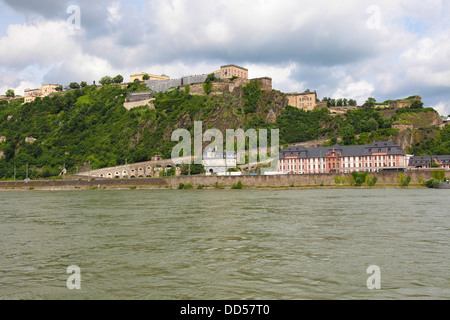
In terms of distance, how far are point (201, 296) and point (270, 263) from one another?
11.4 ft

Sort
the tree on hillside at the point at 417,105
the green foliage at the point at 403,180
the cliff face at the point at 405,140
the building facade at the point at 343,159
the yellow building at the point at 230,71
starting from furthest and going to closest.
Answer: the yellow building at the point at 230,71, the tree on hillside at the point at 417,105, the cliff face at the point at 405,140, the building facade at the point at 343,159, the green foliage at the point at 403,180

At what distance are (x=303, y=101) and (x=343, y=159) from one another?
30706mm

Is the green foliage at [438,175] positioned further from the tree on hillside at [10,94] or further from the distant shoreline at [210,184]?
the tree on hillside at [10,94]

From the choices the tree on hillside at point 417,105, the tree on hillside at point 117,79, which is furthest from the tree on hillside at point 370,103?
the tree on hillside at point 117,79

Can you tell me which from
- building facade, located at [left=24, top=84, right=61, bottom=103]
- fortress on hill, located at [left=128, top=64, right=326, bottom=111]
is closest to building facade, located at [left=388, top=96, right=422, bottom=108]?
fortress on hill, located at [left=128, top=64, right=326, bottom=111]

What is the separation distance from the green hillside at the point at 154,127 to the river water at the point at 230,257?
63.5 meters

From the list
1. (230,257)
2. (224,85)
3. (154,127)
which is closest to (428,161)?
(224,85)

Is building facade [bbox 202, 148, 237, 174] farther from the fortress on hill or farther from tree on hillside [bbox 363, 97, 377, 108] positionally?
tree on hillside [bbox 363, 97, 377, 108]

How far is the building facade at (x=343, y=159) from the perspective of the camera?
2783 inches

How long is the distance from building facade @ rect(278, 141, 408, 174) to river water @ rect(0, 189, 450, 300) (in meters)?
50.2

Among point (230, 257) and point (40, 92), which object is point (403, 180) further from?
point (40, 92)

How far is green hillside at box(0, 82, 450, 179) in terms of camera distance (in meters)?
86.1

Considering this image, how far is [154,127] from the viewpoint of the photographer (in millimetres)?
95438
